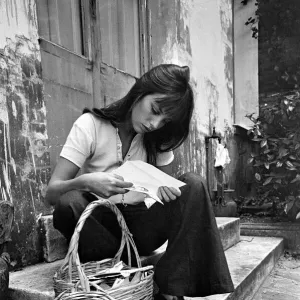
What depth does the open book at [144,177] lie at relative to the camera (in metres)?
1.17

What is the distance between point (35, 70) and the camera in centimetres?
167

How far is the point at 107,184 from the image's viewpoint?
1133 mm

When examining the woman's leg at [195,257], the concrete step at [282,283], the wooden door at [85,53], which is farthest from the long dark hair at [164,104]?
the concrete step at [282,283]

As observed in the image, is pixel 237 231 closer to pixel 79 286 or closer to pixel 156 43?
pixel 156 43

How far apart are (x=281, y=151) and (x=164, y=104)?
8.98 feet

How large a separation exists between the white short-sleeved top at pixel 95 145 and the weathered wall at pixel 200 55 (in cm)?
161

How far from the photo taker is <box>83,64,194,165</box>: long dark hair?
1.40 meters

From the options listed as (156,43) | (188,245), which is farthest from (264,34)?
(188,245)

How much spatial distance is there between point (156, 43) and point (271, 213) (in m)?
2.61

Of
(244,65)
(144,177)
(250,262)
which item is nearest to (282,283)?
(250,262)

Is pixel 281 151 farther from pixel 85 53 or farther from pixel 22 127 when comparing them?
pixel 22 127

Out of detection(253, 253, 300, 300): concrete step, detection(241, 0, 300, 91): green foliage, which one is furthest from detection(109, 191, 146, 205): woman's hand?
detection(241, 0, 300, 91): green foliage

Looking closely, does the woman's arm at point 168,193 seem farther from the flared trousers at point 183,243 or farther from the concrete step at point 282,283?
the concrete step at point 282,283

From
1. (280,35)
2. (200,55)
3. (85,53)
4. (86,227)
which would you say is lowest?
(86,227)
